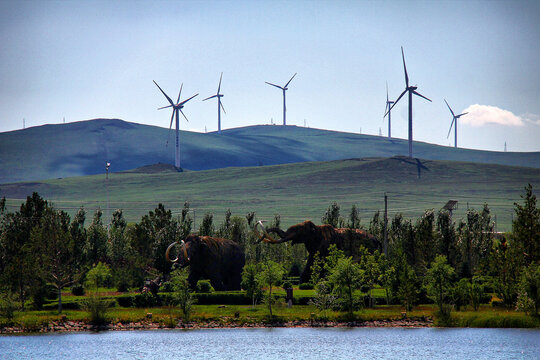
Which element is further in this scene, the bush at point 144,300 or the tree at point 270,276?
the bush at point 144,300

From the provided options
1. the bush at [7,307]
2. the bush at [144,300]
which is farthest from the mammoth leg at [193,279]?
the bush at [7,307]

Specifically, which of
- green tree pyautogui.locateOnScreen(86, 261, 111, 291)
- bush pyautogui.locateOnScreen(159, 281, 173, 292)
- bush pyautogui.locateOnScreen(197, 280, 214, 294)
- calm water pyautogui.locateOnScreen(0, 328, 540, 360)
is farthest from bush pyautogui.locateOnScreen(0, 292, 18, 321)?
bush pyautogui.locateOnScreen(197, 280, 214, 294)

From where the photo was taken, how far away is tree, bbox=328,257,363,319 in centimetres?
5631

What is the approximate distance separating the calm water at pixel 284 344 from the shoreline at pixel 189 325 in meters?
0.89

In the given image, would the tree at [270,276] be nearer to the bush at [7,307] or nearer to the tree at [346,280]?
the tree at [346,280]

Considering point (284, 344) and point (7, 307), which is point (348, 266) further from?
point (7, 307)

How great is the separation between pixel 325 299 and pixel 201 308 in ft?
34.2

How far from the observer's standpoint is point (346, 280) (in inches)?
2229

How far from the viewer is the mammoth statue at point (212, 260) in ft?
211

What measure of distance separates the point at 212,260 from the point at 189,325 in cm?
963

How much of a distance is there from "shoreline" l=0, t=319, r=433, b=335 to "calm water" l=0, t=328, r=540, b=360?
888mm

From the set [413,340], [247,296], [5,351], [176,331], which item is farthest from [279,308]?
[5,351]

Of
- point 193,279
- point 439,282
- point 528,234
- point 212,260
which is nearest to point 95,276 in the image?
point 193,279

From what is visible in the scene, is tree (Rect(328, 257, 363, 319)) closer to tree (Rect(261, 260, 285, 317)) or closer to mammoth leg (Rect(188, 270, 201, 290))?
tree (Rect(261, 260, 285, 317))
